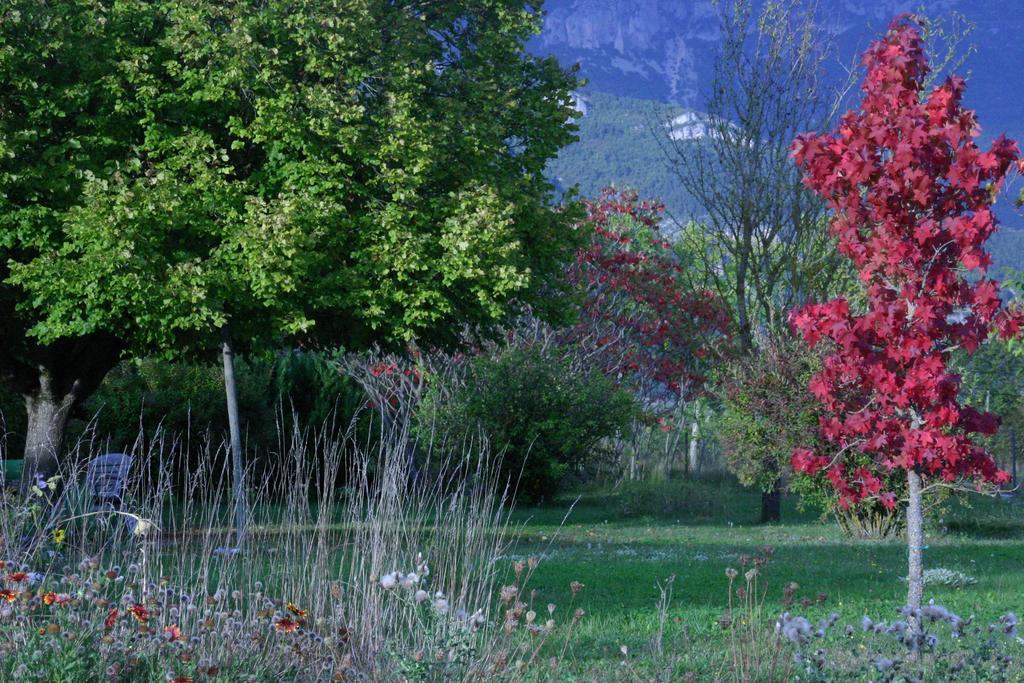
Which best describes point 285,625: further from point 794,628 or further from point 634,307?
point 634,307

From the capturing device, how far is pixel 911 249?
5609 mm

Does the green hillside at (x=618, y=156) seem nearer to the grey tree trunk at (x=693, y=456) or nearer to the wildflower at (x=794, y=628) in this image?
the grey tree trunk at (x=693, y=456)

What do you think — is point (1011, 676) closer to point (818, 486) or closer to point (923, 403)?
point (923, 403)

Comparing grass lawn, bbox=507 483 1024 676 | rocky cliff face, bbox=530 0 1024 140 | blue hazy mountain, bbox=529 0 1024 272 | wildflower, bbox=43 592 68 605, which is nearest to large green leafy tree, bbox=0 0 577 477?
grass lawn, bbox=507 483 1024 676

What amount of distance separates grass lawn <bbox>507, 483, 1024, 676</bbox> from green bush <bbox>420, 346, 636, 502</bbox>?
3.02 feet

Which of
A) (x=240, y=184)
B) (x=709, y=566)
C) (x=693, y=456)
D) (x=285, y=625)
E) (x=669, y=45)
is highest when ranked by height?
(x=669, y=45)

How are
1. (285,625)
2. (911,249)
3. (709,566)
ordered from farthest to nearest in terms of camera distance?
(709,566) → (911,249) → (285,625)

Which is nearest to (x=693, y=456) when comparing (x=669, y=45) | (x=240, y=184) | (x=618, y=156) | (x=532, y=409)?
(x=532, y=409)

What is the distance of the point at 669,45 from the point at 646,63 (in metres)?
11.6

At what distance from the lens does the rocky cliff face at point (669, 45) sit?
129 metres

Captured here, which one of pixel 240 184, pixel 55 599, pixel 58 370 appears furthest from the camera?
pixel 58 370

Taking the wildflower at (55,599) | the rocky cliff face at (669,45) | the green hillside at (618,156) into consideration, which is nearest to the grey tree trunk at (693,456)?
the wildflower at (55,599)

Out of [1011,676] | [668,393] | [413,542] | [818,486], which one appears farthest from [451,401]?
[1011,676]

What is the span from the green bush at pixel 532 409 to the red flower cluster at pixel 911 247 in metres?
11.3
